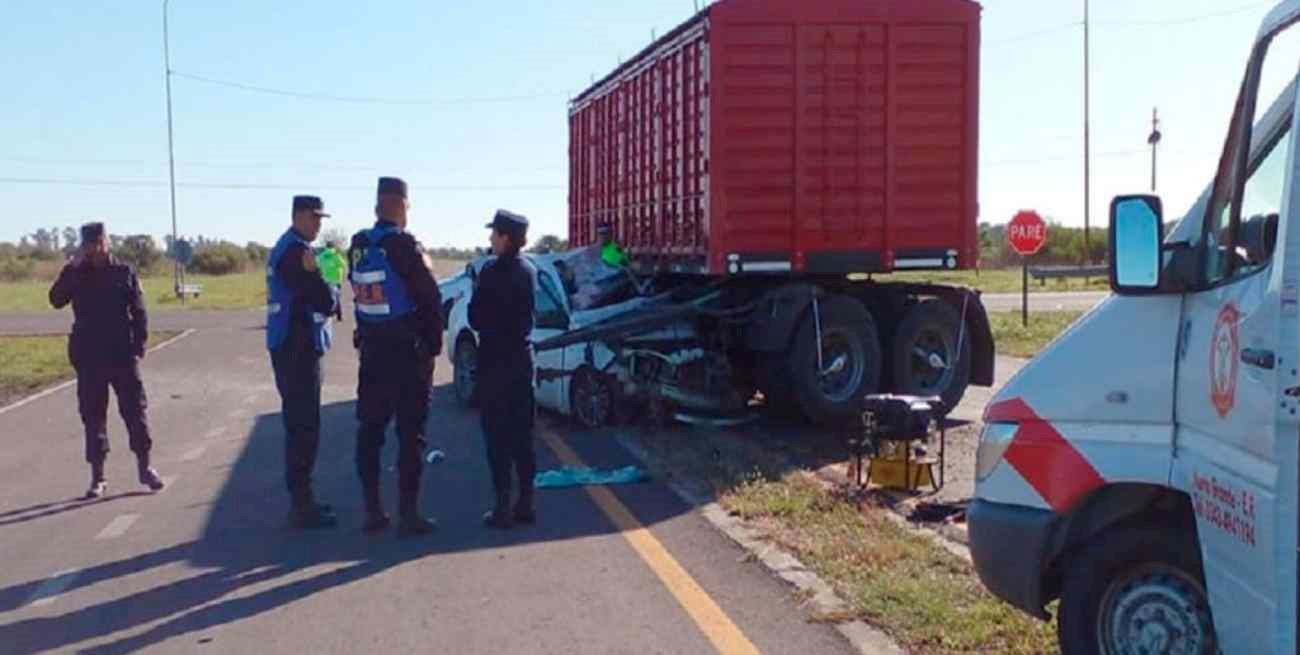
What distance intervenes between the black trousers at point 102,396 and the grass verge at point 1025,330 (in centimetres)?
1286

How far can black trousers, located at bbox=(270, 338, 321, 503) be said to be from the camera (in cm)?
884

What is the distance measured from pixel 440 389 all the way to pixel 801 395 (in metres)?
6.74

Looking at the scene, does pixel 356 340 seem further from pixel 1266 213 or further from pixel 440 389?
pixel 440 389

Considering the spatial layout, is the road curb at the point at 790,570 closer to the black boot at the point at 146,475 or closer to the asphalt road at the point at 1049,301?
the black boot at the point at 146,475

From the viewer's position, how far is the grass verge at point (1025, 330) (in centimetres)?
2319

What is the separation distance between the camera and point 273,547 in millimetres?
8367

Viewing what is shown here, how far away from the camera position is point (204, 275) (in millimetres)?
93062

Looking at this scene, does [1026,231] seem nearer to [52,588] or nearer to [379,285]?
[379,285]

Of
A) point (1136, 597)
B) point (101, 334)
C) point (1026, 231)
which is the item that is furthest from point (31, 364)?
point (1136, 597)

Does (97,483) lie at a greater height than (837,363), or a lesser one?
lesser

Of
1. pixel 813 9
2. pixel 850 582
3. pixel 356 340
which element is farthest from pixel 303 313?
pixel 813 9

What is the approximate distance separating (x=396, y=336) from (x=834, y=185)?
5.49 metres

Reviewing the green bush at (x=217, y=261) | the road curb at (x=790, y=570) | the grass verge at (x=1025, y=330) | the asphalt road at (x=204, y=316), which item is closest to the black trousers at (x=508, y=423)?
the road curb at (x=790, y=570)

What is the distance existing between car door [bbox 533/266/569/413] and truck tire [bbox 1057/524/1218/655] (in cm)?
859
